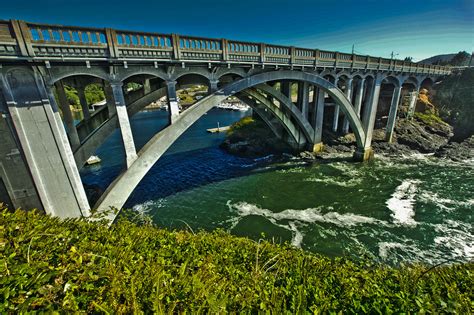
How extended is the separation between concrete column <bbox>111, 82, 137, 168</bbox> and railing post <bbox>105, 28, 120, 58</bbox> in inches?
49.7

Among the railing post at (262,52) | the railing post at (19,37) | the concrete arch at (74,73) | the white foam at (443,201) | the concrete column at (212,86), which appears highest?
the railing post at (262,52)

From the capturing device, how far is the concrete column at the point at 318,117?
23.6 meters

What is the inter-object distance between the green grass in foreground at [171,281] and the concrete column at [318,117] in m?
21.6

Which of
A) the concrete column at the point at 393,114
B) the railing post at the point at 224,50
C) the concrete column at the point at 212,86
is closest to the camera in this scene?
the railing post at the point at 224,50

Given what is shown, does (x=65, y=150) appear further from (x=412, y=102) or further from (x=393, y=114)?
(x=412, y=102)

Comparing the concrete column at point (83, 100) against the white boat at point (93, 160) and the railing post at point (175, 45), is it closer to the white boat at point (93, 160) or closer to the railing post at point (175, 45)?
the railing post at point (175, 45)

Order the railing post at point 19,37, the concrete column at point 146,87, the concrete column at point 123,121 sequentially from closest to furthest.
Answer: the railing post at point 19,37
the concrete column at point 123,121
the concrete column at point 146,87

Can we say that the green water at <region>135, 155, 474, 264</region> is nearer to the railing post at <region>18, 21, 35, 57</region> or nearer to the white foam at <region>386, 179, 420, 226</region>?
the white foam at <region>386, 179, 420, 226</region>

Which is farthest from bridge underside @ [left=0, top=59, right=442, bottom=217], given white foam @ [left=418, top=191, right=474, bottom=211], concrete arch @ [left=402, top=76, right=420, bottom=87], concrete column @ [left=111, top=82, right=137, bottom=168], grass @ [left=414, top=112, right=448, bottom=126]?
grass @ [left=414, top=112, right=448, bottom=126]

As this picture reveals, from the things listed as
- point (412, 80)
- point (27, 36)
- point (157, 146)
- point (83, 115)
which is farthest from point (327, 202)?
point (412, 80)

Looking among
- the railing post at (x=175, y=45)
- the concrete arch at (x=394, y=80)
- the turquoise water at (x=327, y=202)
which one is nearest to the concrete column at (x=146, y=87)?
the railing post at (x=175, y=45)

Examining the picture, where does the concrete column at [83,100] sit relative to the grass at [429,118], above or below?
above

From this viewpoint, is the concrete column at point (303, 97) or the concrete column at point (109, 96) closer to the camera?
the concrete column at point (109, 96)

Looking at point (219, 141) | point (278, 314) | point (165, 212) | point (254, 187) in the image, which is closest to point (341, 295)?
point (278, 314)
